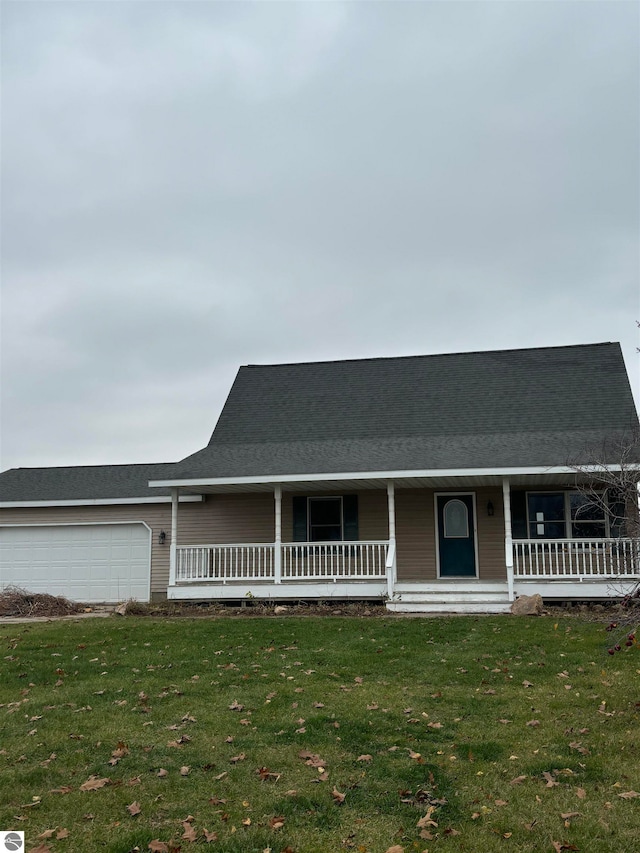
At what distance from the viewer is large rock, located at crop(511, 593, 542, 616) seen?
13930 mm

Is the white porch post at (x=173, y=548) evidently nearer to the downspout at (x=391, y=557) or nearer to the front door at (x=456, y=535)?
the downspout at (x=391, y=557)

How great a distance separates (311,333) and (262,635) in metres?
17.0

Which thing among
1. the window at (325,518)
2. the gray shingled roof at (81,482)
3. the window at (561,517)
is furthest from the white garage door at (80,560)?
the window at (561,517)

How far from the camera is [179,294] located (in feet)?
73.1

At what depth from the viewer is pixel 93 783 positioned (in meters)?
5.31

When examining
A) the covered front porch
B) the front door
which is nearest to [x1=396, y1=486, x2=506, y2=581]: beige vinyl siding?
the covered front porch

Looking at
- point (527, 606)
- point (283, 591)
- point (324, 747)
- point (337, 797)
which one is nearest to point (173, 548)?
point (283, 591)

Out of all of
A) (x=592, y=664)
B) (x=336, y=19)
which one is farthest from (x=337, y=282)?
(x=592, y=664)

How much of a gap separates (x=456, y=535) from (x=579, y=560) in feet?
9.52

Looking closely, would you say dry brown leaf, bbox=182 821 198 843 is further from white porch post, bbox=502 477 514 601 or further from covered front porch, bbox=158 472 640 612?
white porch post, bbox=502 477 514 601

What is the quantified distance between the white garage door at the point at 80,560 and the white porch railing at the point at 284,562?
6.44 ft

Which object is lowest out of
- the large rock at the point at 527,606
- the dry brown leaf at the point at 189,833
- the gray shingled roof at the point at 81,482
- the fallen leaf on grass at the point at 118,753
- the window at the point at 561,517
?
the dry brown leaf at the point at 189,833

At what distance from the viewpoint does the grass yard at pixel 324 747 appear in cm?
455

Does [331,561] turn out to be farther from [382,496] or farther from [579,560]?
[579,560]
